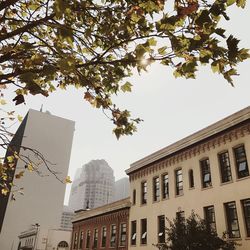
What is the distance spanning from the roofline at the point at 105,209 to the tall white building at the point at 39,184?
172 ft

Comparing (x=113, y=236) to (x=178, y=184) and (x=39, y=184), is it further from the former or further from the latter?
(x=39, y=184)

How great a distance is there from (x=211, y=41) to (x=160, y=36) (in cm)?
→ 79

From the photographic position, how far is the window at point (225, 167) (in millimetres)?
19417

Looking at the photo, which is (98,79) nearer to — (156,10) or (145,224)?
(156,10)

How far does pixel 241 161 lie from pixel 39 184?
96.4 m

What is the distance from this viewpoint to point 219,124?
67.2 feet

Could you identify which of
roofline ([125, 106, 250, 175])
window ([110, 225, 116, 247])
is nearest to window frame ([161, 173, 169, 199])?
roofline ([125, 106, 250, 175])

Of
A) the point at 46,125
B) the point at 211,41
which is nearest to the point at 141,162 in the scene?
the point at 211,41

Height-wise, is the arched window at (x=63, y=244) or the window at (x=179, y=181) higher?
the window at (x=179, y=181)

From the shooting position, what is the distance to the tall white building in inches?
3725

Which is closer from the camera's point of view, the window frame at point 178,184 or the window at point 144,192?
the window frame at point 178,184

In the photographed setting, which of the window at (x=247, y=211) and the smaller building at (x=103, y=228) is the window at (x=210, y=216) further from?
the smaller building at (x=103, y=228)

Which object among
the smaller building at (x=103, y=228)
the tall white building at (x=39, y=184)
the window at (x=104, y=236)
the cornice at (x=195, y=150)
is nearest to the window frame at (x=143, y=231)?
the smaller building at (x=103, y=228)

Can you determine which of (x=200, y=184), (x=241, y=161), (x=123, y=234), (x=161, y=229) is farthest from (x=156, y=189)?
(x=241, y=161)
